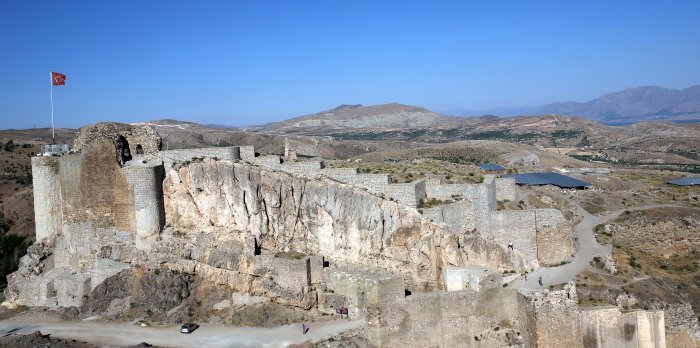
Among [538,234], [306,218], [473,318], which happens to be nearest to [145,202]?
[306,218]

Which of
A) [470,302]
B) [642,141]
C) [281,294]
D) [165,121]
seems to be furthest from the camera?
[165,121]

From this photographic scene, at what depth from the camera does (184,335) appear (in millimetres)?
30312

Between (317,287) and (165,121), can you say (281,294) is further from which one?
(165,121)

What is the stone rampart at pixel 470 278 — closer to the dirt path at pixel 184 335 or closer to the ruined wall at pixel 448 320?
the ruined wall at pixel 448 320

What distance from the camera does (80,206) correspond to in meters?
36.6

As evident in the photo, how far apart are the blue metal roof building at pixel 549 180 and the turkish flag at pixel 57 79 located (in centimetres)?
3180

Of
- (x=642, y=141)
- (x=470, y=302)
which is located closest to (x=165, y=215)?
(x=470, y=302)

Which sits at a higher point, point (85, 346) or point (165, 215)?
point (165, 215)

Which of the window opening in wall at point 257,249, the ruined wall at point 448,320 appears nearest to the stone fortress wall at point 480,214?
the window opening in wall at point 257,249

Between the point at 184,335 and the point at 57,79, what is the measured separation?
66.6 feet

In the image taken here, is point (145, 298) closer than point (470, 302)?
No

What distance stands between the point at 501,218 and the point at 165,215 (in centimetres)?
2051

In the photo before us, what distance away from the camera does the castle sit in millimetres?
27438

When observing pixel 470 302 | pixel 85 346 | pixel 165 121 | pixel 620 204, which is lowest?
pixel 85 346
